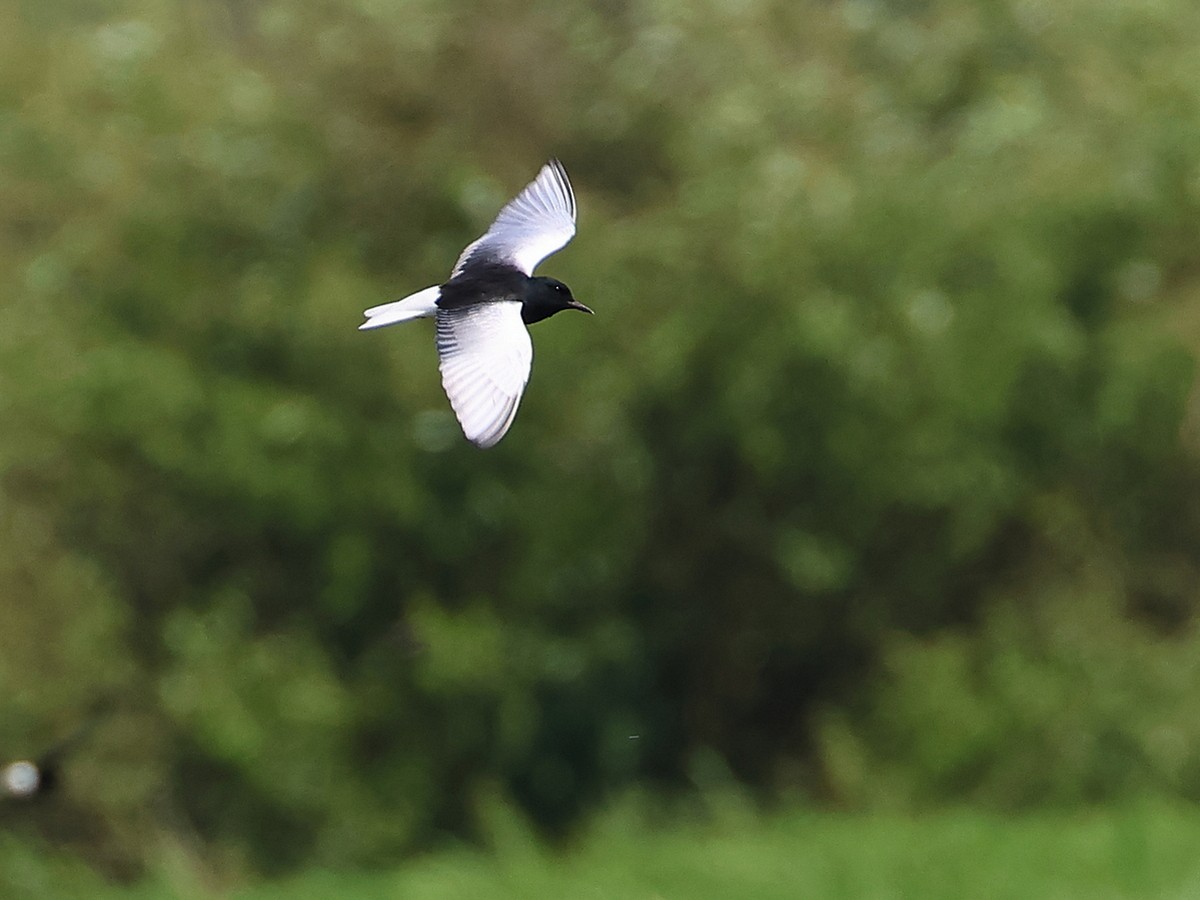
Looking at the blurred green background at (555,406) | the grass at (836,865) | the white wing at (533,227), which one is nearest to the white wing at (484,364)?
the white wing at (533,227)

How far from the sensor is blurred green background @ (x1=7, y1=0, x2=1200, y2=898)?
12.5 meters

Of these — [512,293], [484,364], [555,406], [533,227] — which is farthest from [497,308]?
[555,406]

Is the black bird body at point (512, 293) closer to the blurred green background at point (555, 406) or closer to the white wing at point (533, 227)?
the white wing at point (533, 227)

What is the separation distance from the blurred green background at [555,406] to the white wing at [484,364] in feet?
26.3

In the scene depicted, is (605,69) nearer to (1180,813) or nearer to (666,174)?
(666,174)

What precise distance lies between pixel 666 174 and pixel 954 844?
4.84m

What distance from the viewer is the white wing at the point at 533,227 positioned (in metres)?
4.80

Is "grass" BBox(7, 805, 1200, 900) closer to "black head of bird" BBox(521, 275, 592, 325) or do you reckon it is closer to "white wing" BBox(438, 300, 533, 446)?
"black head of bird" BBox(521, 275, 592, 325)

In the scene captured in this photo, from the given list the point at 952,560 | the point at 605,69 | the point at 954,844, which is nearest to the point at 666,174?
the point at 605,69

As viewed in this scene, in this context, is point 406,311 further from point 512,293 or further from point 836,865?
point 836,865

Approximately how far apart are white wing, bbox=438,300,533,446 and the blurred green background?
315 inches

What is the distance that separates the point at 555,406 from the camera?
12938mm

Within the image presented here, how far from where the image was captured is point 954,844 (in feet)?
34.3

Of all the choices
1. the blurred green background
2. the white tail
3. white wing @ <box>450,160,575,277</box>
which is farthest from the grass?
the white tail
